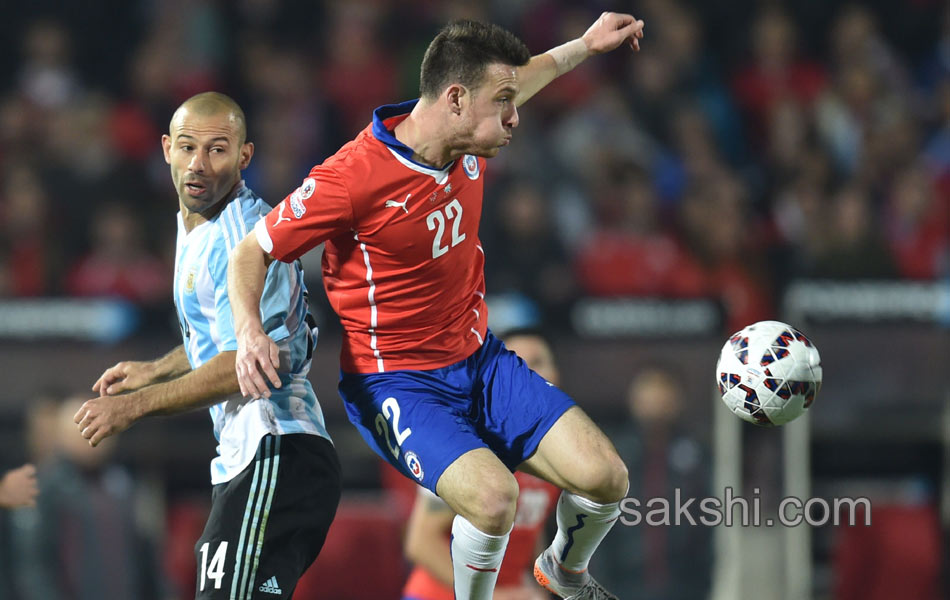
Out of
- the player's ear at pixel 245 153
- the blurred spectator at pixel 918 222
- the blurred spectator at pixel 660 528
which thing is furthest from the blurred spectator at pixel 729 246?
the player's ear at pixel 245 153

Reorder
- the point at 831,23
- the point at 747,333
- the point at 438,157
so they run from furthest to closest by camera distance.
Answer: the point at 831,23, the point at 747,333, the point at 438,157

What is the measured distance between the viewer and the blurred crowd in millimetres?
9328

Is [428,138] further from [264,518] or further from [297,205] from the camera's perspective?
[264,518]

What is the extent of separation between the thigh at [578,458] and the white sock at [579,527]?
103mm

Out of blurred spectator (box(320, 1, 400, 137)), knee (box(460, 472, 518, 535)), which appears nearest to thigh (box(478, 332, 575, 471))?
knee (box(460, 472, 518, 535))

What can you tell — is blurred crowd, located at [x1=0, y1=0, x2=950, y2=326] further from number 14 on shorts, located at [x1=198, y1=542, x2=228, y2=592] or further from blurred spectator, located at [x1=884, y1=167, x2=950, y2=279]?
number 14 on shorts, located at [x1=198, y1=542, x2=228, y2=592]

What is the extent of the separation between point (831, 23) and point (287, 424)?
9.22 meters

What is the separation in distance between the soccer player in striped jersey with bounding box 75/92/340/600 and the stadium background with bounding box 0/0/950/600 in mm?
3696

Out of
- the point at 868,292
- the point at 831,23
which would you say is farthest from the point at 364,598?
the point at 831,23

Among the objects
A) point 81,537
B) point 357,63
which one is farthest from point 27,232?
point 357,63

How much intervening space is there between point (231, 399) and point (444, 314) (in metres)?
0.84

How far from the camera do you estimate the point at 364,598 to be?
26.7 ft

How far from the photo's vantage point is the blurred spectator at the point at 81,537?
25.3 feet

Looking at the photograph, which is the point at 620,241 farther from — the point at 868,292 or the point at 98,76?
the point at 98,76
